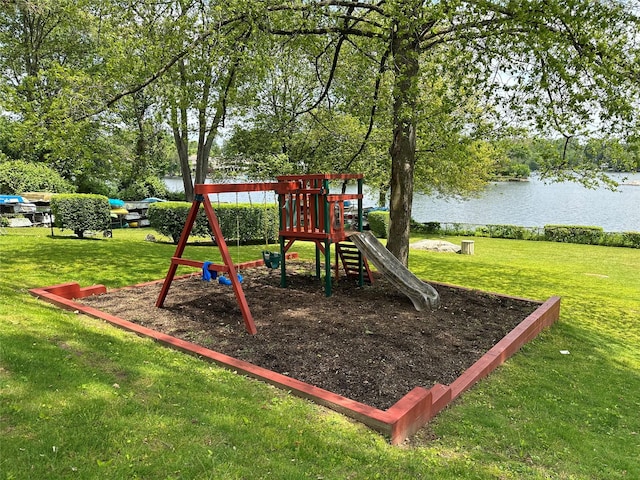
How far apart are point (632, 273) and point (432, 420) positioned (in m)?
13.9

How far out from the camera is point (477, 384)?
4.37 m

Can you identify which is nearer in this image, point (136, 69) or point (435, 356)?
point (435, 356)

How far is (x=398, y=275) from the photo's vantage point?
22.4ft

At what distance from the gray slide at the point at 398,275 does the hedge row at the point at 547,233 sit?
2089cm

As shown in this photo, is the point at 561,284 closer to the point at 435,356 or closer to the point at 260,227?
the point at 435,356

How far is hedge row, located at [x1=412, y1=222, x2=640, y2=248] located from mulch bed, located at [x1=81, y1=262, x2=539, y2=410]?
19.7m

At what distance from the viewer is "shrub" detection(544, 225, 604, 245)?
77.5 feet

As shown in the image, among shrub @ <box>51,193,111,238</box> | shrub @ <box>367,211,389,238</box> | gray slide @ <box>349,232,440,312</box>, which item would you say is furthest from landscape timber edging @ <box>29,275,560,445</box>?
shrub @ <box>367,211,389,238</box>

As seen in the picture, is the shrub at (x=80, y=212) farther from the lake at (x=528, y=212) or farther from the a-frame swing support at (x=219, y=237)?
the lake at (x=528, y=212)

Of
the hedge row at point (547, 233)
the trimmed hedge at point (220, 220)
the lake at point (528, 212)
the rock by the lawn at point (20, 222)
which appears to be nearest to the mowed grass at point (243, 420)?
the trimmed hedge at point (220, 220)

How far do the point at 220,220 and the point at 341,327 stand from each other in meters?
10.7

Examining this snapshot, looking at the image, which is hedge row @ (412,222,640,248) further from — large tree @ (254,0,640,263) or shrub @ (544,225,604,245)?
→ large tree @ (254,0,640,263)

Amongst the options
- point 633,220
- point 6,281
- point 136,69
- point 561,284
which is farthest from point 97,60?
point 633,220

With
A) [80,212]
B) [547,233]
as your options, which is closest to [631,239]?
[547,233]
